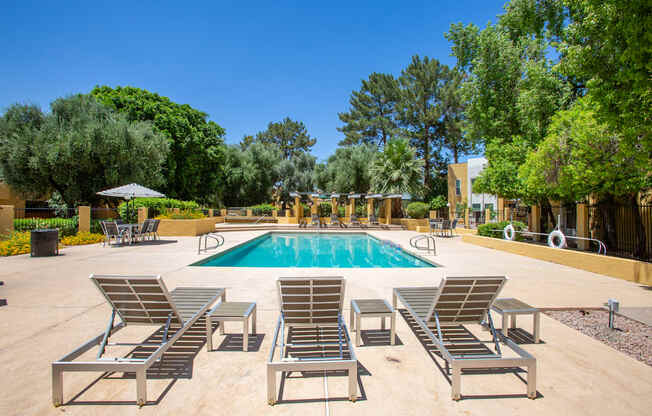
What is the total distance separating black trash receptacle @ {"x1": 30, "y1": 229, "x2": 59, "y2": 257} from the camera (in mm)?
8656

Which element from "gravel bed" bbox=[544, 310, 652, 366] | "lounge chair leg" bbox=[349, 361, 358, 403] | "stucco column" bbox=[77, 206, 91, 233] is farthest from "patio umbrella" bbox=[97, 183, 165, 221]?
"gravel bed" bbox=[544, 310, 652, 366]

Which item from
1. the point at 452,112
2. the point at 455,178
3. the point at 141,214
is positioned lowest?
the point at 141,214

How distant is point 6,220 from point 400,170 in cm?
2022

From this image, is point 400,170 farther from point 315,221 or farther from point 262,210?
point 262,210

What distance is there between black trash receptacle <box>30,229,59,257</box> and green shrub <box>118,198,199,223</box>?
5.52 m

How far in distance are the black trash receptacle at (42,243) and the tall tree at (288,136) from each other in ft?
125

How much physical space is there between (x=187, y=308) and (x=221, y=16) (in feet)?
56.6

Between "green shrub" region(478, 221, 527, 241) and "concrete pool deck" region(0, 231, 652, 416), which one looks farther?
"green shrub" region(478, 221, 527, 241)

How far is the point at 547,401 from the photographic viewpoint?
2285mm

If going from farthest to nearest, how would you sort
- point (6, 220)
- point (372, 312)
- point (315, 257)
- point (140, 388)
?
point (315, 257)
point (6, 220)
point (372, 312)
point (140, 388)

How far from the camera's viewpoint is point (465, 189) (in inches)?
1160

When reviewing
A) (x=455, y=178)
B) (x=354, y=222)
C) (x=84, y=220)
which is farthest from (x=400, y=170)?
(x=84, y=220)

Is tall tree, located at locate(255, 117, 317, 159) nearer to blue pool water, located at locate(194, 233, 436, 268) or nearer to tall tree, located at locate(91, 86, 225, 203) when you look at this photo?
tall tree, located at locate(91, 86, 225, 203)

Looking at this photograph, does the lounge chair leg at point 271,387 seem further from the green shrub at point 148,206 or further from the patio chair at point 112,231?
the green shrub at point 148,206
